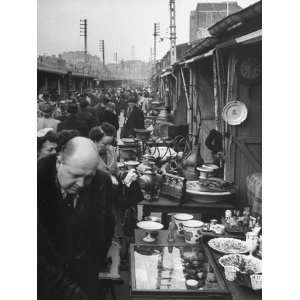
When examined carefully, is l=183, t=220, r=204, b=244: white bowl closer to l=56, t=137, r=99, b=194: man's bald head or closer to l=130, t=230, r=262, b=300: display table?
l=130, t=230, r=262, b=300: display table

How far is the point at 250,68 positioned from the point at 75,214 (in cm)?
265

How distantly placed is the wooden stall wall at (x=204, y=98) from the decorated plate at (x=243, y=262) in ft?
13.9

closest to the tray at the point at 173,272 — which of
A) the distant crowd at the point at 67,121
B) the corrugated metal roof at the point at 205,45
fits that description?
the distant crowd at the point at 67,121

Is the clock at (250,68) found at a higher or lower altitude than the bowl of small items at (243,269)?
higher

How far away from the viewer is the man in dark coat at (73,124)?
5.20 m

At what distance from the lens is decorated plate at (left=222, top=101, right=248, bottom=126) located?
15.5 feet

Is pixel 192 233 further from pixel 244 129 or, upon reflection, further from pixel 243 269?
pixel 244 129

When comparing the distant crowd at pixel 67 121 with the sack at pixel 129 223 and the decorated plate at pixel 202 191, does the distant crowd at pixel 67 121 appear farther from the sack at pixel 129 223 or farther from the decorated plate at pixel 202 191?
the decorated plate at pixel 202 191

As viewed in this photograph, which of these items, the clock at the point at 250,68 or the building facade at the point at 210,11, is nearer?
the building facade at the point at 210,11
